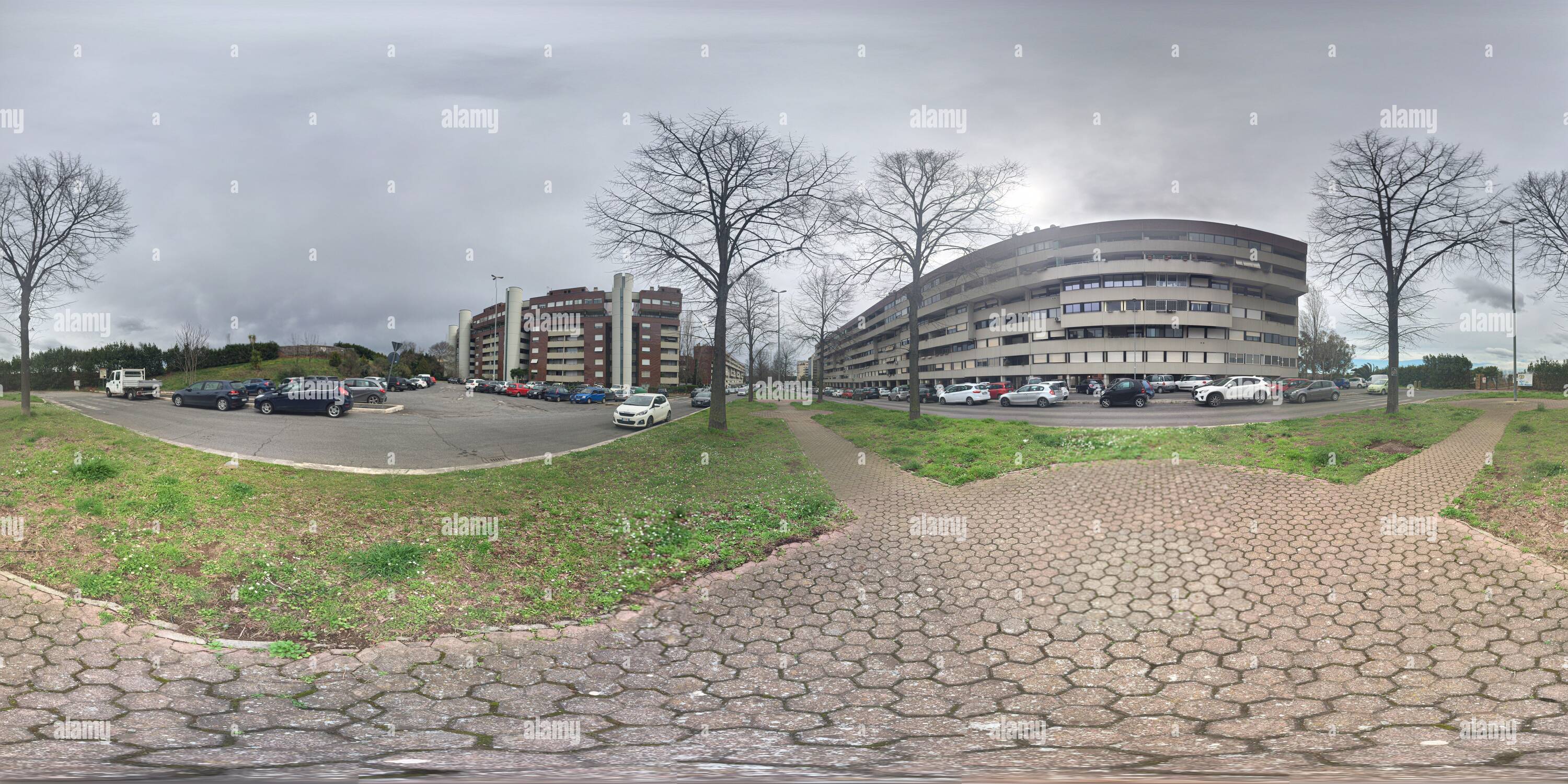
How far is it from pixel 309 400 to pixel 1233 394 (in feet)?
109

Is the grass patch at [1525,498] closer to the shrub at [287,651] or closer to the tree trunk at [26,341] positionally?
the shrub at [287,651]

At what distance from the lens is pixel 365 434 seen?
12.6m

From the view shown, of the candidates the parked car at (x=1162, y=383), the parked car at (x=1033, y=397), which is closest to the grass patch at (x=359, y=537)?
the parked car at (x=1033, y=397)

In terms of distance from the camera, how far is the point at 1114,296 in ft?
188

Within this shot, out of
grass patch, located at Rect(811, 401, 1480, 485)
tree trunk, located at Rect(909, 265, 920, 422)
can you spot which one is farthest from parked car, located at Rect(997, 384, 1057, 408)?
grass patch, located at Rect(811, 401, 1480, 485)

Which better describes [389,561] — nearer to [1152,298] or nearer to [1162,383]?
[1162,383]

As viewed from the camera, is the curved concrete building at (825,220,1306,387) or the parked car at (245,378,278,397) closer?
the parked car at (245,378,278,397)

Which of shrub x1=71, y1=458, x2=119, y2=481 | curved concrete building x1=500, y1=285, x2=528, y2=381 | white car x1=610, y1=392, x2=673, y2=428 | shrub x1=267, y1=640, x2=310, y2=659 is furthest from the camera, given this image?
curved concrete building x1=500, y1=285, x2=528, y2=381

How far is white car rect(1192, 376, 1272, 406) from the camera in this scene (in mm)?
22562

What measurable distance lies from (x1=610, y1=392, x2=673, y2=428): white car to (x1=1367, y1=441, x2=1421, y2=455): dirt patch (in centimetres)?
2074

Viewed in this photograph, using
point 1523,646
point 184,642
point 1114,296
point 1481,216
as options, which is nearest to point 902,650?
point 1523,646

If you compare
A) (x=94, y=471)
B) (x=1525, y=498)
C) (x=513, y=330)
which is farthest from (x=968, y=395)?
(x=513, y=330)

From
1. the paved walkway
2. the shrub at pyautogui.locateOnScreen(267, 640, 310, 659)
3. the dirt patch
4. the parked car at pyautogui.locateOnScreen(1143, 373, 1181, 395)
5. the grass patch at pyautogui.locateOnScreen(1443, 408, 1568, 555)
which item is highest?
the parked car at pyautogui.locateOnScreen(1143, 373, 1181, 395)

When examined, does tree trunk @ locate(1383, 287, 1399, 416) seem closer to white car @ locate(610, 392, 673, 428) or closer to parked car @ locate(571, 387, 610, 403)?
white car @ locate(610, 392, 673, 428)
